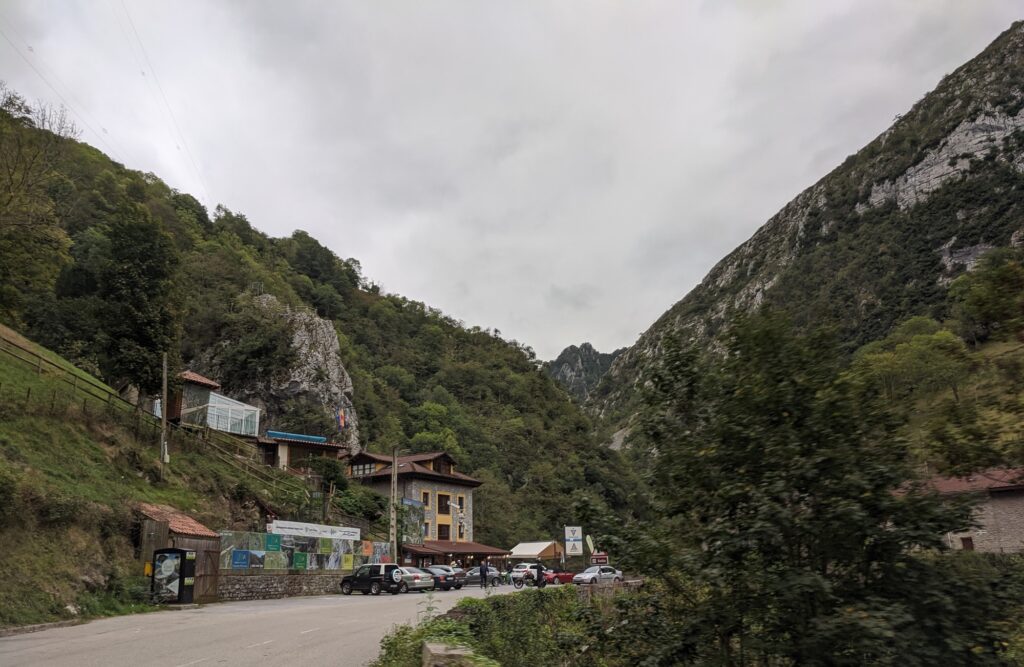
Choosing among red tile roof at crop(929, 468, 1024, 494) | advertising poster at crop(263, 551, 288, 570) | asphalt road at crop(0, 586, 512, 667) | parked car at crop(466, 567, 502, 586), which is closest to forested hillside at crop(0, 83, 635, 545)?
red tile roof at crop(929, 468, 1024, 494)

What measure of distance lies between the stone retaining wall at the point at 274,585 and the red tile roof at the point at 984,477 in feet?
90.6

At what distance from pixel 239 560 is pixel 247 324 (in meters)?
45.5

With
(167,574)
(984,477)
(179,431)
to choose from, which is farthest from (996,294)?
(179,431)

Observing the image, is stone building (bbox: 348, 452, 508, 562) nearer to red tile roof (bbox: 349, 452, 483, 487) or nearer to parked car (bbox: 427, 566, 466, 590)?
red tile roof (bbox: 349, 452, 483, 487)

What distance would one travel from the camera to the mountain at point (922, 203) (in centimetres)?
10800

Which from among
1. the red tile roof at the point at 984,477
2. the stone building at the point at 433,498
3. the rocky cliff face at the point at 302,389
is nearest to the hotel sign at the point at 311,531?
the stone building at the point at 433,498

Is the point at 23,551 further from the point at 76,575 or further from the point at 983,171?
the point at 983,171

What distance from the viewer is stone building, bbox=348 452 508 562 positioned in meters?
54.3

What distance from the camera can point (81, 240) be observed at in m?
62.0

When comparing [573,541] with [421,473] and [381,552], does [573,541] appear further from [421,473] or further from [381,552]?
[421,473]

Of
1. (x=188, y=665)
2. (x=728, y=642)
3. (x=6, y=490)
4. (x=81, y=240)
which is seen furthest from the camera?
(x=81, y=240)

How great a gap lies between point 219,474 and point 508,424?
7060cm

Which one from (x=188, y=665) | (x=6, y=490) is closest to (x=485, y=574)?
(x=6, y=490)

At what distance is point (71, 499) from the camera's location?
21.3 meters
